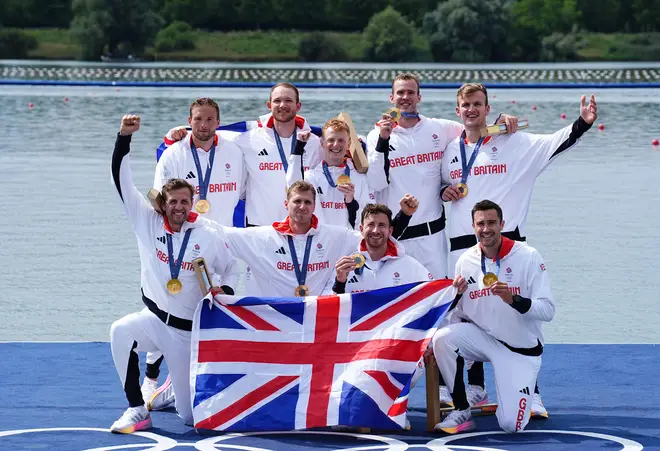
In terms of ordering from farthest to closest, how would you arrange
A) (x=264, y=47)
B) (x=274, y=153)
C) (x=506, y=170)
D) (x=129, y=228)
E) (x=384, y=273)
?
(x=264, y=47), (x=129, y=228), (x=274, y=153), (x=506, y=170), (x=384, y=273)

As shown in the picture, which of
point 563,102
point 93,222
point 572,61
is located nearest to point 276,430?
point 93,222

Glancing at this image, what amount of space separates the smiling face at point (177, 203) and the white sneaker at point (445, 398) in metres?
2.03

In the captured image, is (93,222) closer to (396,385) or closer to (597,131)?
(396,385)

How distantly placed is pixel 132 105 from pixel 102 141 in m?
8.03

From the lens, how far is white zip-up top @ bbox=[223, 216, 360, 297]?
7.70 meters

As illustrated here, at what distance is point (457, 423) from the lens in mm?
7172

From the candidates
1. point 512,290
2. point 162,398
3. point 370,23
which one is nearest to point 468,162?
point 512,290

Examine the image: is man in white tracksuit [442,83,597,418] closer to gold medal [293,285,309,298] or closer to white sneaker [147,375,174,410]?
gold medal [293,285,309,298]

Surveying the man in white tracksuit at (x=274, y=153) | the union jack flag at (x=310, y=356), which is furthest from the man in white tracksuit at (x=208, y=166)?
the union jack flag at (x=310, y=356)

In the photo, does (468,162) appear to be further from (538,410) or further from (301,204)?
(538,410)

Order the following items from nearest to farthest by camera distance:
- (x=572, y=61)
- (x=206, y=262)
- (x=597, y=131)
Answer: (x=206, y=262)
(x=597, y=131)
(x=572, y=61)

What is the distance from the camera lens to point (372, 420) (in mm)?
7031

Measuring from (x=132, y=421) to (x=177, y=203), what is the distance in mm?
1345

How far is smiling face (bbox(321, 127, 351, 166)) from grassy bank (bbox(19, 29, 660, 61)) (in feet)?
210
